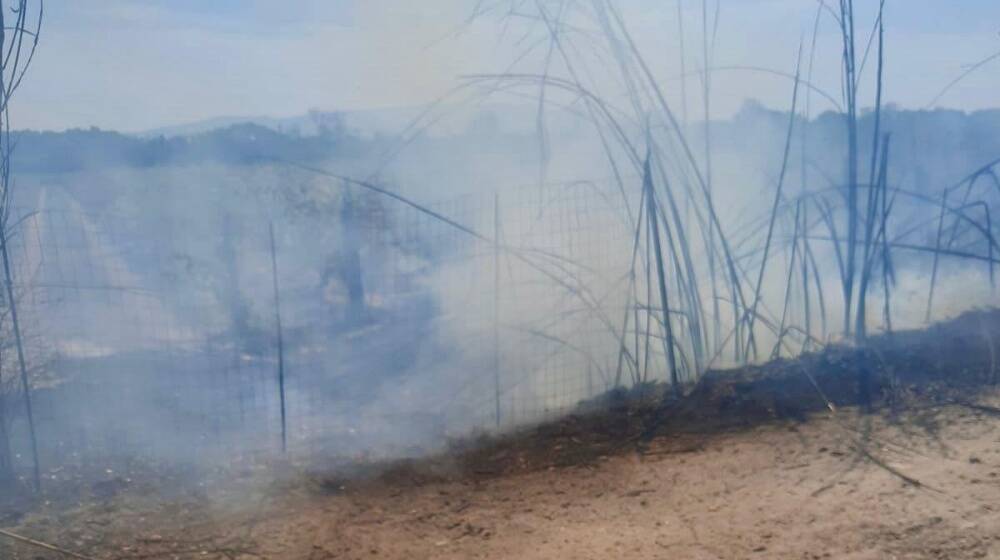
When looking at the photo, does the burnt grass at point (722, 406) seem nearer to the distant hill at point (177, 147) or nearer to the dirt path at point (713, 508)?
the dirt path at point (713, 508)

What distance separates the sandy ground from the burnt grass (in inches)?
4.3

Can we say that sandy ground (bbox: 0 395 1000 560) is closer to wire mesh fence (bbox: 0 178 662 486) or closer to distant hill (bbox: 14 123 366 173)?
wire mesh fence (bbox: 0 178 662 486)

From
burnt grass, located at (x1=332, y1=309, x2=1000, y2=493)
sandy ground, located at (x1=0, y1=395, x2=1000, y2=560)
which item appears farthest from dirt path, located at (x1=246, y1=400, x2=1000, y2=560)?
burnt grass, located at (x1=332, y1=309, x2=1000, y2=493)

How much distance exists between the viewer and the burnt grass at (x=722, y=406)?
16.8ft

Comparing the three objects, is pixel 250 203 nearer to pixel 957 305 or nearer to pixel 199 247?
pixel 199 247

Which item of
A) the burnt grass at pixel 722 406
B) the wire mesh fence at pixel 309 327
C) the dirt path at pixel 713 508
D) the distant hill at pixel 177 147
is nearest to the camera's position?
the dirt path at pixel 713 508

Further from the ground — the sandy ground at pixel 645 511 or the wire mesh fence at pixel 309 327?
the wire mesh fence at pixel 309 327


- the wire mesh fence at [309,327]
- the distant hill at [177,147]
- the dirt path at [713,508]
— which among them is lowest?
the dirt path at [713,508]

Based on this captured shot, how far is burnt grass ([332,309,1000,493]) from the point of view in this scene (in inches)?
201

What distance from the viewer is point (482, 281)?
8617mm

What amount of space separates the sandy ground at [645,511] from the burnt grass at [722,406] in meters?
0.11

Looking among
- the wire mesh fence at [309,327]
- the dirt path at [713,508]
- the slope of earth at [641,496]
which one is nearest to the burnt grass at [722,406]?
the slope of earth at [641,496]

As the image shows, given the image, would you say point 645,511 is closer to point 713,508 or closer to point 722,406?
point 713,508

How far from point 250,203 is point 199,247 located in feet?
3.02
